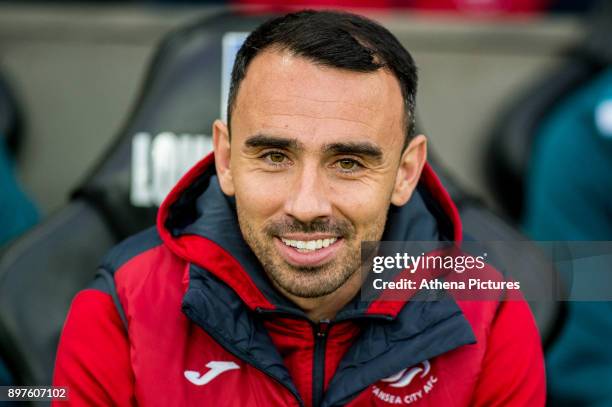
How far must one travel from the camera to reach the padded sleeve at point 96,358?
3.96 ft

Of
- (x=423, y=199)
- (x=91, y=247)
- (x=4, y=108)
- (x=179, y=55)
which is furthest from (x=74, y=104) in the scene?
(x=423, y=199)

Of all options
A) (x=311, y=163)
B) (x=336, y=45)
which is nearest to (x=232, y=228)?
(x=311, y=163)

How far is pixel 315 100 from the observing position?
3.63ft

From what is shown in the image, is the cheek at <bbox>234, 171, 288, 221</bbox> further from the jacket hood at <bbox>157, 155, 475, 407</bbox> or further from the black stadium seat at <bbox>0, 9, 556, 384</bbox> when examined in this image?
the black stadium seat at <bbox>0, 9, 556, 384</bbox>

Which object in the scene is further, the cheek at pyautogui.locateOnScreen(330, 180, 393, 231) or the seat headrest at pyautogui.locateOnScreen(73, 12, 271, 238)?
the seat headrest at pyautogui.locateOnScreen(73, 12, 271, 238)

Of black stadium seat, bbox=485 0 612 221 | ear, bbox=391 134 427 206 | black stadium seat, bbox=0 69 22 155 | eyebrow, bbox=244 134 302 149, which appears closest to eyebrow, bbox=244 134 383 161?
eyebrow, bbox=244 134 302 149

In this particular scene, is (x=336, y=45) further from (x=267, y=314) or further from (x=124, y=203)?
(x=124, y=203)

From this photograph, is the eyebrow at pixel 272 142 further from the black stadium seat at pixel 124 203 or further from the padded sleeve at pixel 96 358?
the black stadium seat at pixel 124 203

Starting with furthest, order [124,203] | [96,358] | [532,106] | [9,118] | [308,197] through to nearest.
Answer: [9,118]
[532,106]
[124,203]
[96,358]
[308,197]

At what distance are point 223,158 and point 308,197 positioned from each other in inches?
7.8

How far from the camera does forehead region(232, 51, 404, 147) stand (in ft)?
3.63

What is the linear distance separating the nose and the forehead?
0.05m

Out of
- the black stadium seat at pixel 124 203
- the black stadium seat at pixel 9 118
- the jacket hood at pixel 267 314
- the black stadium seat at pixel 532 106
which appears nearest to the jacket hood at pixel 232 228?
the jacket hood at pixel 267 314

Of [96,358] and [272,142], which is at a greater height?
[272,142]
